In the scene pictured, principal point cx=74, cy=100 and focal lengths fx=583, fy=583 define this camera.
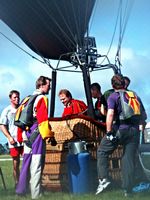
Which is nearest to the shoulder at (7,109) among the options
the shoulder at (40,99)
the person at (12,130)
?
the person at (12,130)

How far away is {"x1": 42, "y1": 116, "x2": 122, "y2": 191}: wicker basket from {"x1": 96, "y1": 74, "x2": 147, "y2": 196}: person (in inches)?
28.0

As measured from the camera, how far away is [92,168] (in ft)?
29.9

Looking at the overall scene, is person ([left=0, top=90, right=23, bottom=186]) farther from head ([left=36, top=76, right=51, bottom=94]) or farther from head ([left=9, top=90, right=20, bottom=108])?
head ([left=36, top=76, right=51, bottom=94])

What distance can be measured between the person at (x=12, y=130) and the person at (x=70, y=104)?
79 centimetres

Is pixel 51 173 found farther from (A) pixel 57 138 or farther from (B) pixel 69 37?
(B) pixel 69 37

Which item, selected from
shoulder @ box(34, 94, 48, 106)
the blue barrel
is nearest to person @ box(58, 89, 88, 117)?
the blue barrel

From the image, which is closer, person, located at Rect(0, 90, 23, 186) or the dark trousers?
the dark trousers

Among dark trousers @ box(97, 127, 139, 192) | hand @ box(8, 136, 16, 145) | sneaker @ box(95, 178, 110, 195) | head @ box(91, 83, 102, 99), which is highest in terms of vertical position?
head @ box(91, 83, 102, 99)

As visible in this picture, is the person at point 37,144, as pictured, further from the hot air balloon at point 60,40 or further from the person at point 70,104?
the person at point 70,104

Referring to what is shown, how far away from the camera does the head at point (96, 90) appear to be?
1034 cm

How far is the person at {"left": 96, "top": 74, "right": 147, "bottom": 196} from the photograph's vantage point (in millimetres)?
8203

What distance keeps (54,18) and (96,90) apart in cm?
258

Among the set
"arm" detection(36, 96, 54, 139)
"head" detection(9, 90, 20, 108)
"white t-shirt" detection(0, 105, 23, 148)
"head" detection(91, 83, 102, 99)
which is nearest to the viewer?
"arm" detection(36, 96, 54, 139)

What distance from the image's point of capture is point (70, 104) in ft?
33.4
